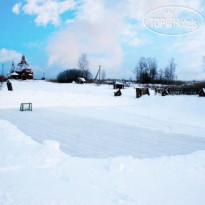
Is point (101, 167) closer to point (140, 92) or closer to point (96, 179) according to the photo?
point (96, 179)

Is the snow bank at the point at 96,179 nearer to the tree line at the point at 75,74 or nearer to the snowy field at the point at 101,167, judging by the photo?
the snowy field at the point at 101,167

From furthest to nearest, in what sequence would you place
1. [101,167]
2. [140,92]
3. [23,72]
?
1. [23,72]
2. [140,92]
3. [101,167]

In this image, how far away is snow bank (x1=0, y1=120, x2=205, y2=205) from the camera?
10.6 ft

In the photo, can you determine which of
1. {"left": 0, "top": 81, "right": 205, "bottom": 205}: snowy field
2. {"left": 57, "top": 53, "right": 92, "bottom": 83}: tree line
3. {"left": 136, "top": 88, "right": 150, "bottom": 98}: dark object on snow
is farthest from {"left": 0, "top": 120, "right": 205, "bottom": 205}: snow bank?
{"left": 57, "top": 53, "right": 92, "bottom": 83}: tree line

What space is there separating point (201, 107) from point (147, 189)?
1157 centimetres

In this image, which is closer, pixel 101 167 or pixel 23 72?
pixel 101 167

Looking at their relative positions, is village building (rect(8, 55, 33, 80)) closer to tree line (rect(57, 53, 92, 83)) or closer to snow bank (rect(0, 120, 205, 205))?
tree line (rect(57, 53, 92, 83))

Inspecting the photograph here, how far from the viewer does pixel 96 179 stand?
3.88 meters

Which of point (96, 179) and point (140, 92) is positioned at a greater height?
point (140, 92)

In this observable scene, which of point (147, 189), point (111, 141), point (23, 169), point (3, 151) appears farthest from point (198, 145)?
point (3, 151)

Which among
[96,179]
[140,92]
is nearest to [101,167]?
[96,179]

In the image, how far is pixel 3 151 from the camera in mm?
5191

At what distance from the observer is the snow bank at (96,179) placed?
10.6 ft

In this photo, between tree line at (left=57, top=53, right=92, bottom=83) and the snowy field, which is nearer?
the snowy field
